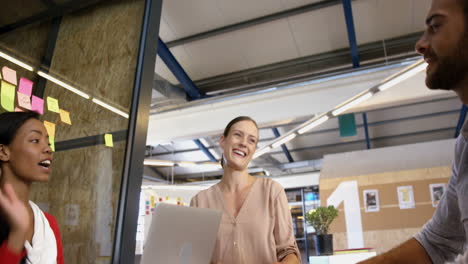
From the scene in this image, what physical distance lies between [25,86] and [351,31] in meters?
5.20

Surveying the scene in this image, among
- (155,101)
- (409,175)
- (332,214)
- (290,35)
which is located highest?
(290,35)

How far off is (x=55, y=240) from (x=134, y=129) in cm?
88

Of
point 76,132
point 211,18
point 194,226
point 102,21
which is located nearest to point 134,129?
point 76,132

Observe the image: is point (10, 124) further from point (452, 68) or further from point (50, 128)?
point (452, 68)

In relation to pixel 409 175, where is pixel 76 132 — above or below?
below

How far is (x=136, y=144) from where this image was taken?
231 cm

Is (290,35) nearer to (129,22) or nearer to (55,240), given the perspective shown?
(129,22)

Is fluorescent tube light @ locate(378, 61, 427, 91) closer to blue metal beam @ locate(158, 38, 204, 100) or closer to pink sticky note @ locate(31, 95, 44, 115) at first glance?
blue metal beam @ locate(158, 38, 204, 100)

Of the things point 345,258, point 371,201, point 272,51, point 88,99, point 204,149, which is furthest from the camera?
point 204,149

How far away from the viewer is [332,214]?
4.06 metres

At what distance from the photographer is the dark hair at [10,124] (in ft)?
4.85

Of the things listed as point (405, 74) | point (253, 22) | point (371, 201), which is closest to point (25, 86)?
point (405, 74)

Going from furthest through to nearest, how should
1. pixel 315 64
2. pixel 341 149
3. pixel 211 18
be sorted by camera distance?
1. pixel 341 149
2. pixel 315 64
3. pixel 211 18

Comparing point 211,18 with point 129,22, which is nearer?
point 129,22
